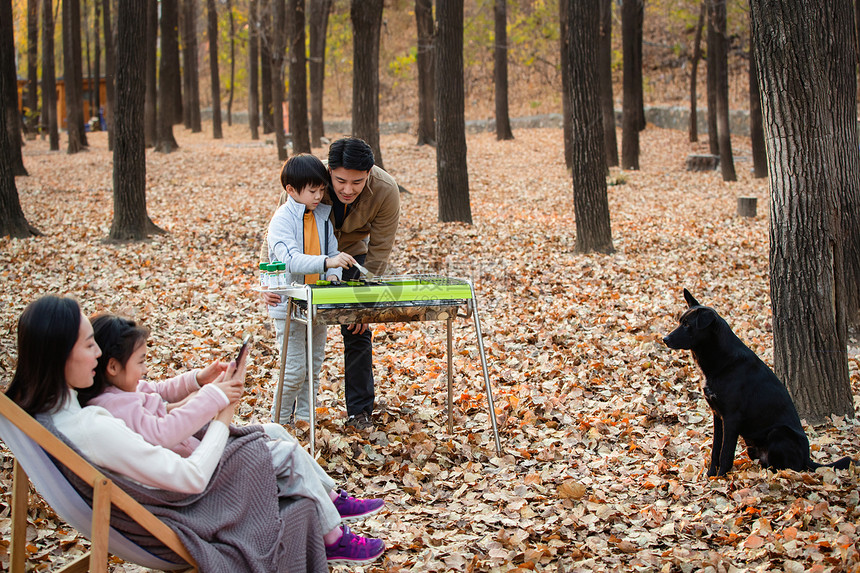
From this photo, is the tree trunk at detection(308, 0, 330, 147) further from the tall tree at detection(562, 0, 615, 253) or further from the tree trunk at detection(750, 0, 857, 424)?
the tree trunk at detection(750, 0, 857, 424)

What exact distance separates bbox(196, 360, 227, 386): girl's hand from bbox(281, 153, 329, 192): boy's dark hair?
155 centimetres

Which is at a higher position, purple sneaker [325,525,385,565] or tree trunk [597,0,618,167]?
tree trunk [597,0,618,167]

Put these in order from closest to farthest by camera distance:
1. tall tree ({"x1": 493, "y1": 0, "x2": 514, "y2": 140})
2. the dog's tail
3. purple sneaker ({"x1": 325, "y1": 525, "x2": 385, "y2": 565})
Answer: purple sneaker ({"x1": 325, "y1": 525, "x2": 385, "y2": 565})
the dog's tail
tall tree ({"x1": 493, "y1": 0, "x2": 514, "y2": 140})

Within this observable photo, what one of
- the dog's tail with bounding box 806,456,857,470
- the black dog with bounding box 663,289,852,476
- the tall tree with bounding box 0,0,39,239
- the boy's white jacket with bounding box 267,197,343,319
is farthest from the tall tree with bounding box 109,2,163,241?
the dog's tail with bounding box 806,456,857,470

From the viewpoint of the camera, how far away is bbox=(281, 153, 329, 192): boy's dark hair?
445 cm

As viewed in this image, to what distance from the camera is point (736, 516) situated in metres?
3.84

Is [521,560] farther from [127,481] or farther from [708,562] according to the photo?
[127,481]

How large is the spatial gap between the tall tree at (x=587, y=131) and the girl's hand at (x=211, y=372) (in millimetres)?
8805

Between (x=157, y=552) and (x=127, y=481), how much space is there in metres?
0.28

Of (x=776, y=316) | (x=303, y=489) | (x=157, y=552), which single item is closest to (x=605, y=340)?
(x=776, y=316)

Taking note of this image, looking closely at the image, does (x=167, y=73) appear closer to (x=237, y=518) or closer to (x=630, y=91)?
(x=630, y=91)

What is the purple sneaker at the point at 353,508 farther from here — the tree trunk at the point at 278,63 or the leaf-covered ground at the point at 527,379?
the tree trunk at the point at 278,63

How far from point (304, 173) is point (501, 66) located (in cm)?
2213

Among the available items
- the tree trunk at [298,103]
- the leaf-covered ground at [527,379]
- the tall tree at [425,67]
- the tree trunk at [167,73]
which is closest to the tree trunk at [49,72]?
the tree trunk at [167,73]
